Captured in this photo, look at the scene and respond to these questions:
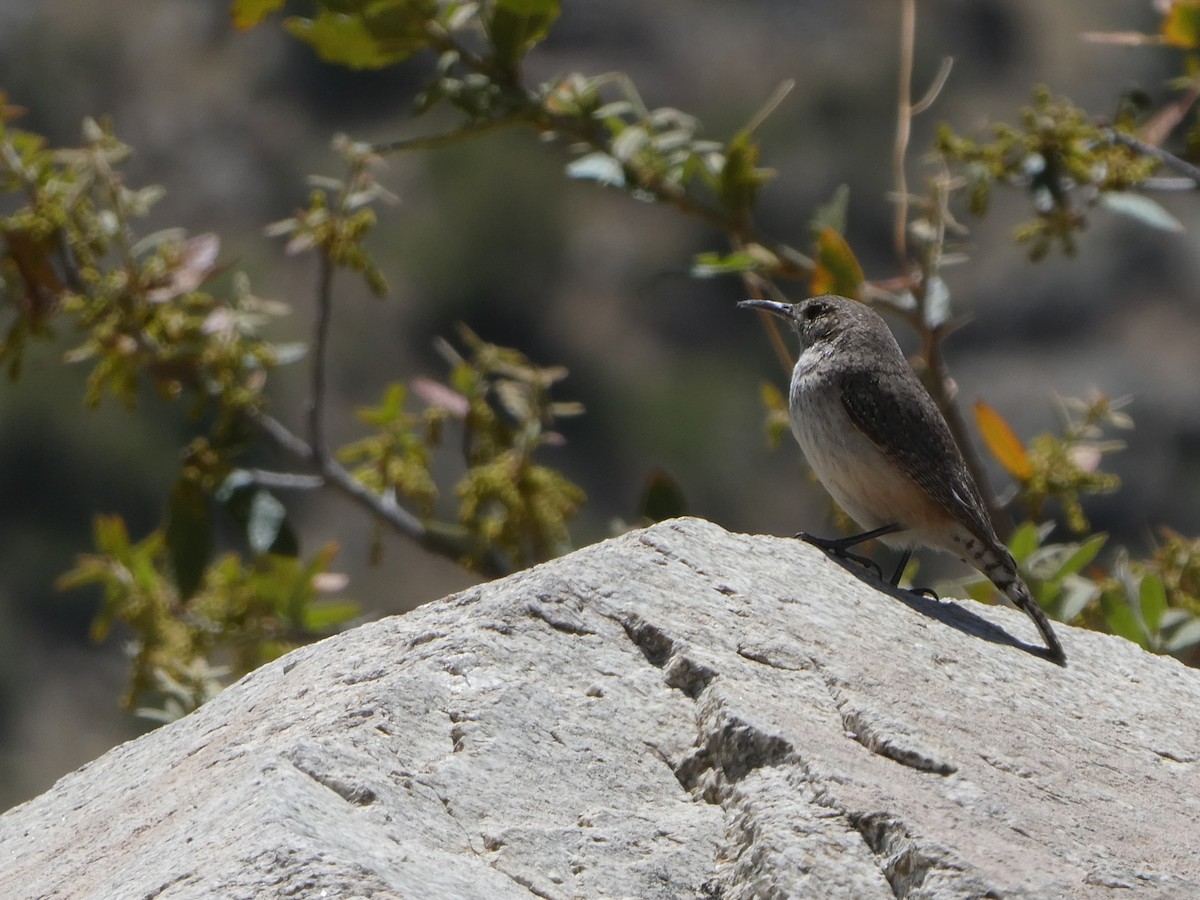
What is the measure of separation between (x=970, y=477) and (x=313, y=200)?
6.47 ft

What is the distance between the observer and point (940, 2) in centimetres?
2642

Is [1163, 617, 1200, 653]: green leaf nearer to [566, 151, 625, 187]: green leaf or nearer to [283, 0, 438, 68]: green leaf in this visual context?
[566, 151, 625, 187]: green leaf

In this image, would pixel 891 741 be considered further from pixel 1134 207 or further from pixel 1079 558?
pixel 1134 207

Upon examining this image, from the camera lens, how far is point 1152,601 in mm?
4125

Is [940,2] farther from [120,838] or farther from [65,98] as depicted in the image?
[120,838]

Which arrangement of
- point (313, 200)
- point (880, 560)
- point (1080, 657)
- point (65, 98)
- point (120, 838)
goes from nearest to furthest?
1. point (120, 838)
2. point (1080, 657)
3. point (313, 200)
4. point (880, 560)
5. point (65, 98)

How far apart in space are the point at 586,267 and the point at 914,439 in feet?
70.2

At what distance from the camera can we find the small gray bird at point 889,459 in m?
4.29

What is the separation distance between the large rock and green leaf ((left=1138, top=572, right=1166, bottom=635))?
68 cm

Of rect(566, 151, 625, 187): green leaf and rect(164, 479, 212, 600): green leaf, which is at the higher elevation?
rect(566, 151, 625, 187): green leaf

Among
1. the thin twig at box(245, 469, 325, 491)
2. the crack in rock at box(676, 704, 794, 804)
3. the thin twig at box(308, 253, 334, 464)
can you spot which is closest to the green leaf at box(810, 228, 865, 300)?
the thin twig at box(308, 253, 334, 464)

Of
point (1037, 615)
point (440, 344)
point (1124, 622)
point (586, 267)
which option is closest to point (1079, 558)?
point (1124, 622)

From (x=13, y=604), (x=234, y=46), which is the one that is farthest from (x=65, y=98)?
(x=13, y=604)

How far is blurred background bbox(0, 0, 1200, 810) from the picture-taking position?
1980 centimetres
